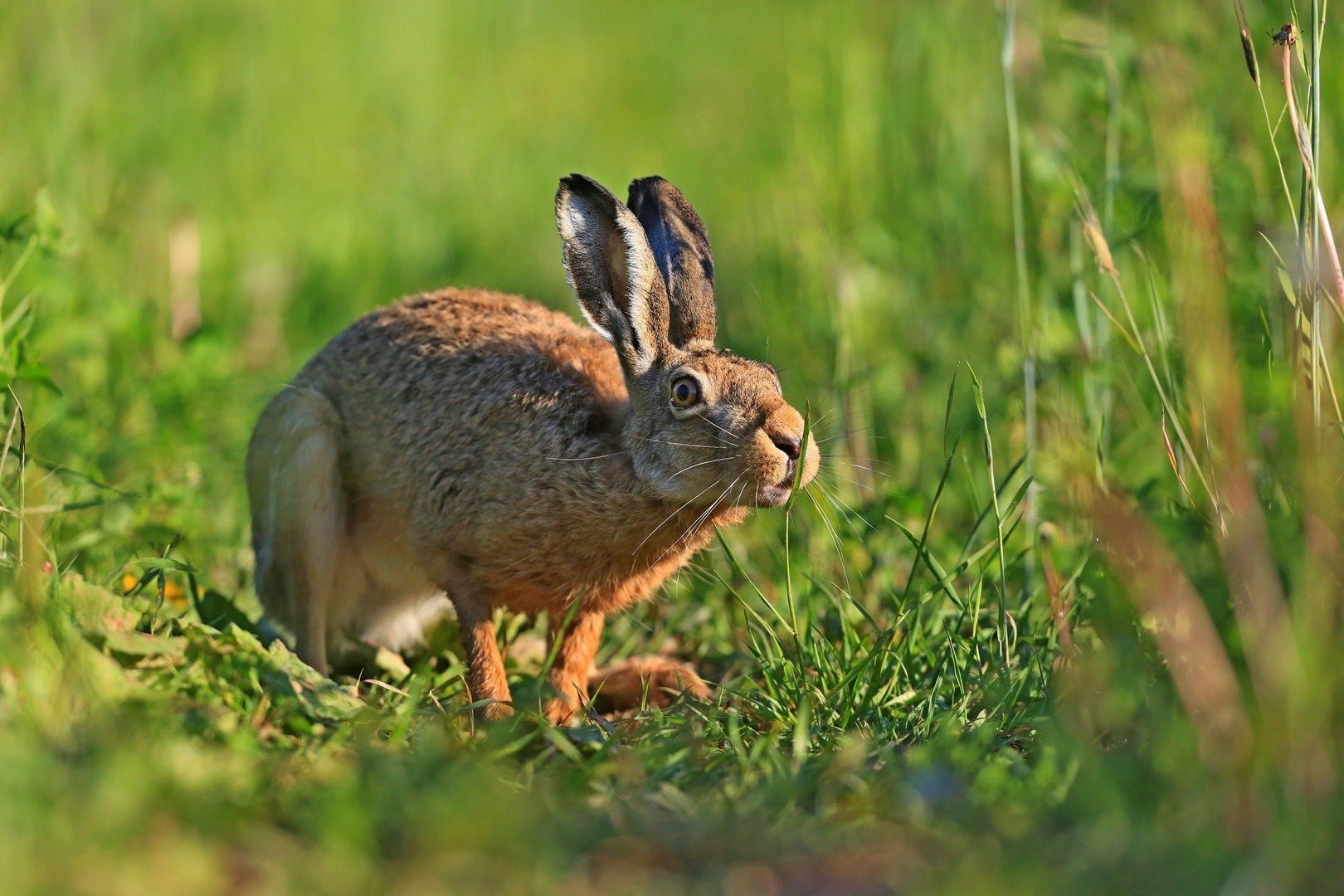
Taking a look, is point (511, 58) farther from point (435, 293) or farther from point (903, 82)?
point (435, 293)

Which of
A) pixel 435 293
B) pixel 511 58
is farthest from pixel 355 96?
pixel 435 293

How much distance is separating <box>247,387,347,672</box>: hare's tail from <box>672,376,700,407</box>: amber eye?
1.21 metres

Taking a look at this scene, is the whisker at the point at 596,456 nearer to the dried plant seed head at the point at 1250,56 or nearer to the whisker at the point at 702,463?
the whisker at the point at 702,463

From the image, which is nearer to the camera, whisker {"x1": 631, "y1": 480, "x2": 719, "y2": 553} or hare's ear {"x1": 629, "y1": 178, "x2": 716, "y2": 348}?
whisker {"x1": 631, "y1": 480, "x2": 719, "y2": 553}

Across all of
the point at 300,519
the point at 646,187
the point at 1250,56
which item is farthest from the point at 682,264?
the point at 1250,56

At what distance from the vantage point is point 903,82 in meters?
7.18

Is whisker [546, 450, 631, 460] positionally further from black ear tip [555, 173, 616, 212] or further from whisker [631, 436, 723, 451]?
black ear tip [555, 173, 616, 212]

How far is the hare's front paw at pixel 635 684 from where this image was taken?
4.33 meters

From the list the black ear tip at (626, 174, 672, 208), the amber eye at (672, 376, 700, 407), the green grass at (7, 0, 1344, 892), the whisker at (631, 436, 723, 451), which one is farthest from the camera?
the black ear tip at (626, 174, 672, 208)

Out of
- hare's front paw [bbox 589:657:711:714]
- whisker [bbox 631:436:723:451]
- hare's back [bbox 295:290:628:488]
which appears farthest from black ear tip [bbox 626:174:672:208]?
hare's front paw [bbox 589:657:711:714]

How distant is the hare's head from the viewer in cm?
404

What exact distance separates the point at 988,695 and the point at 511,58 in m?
8.88

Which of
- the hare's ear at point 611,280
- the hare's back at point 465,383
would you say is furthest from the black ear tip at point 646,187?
the hare's back at point 465,383

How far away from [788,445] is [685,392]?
15.0 inches
